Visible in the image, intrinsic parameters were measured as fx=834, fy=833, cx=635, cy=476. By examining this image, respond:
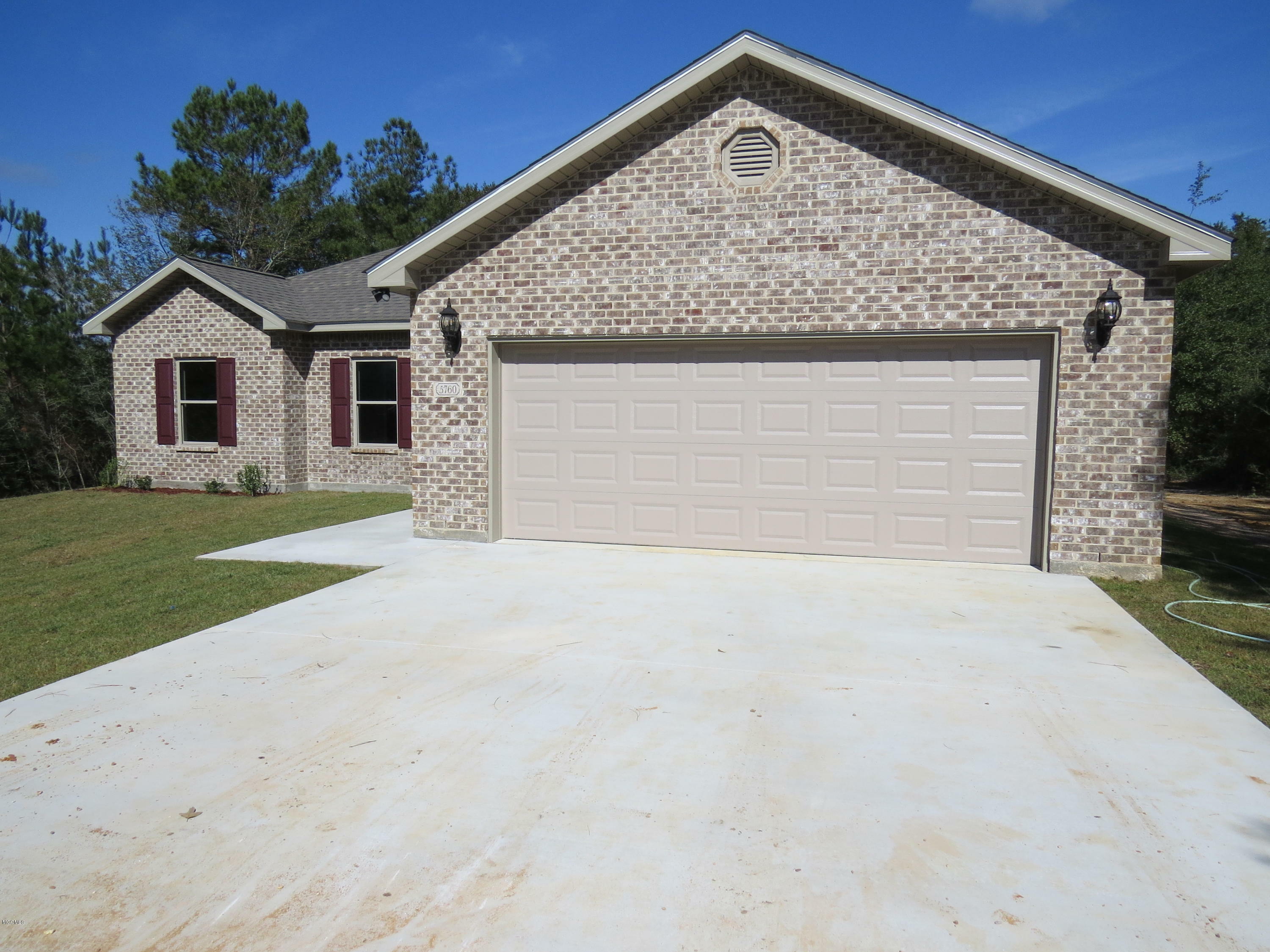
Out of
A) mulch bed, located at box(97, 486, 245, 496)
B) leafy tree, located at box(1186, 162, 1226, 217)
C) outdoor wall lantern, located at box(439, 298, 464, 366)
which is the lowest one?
mulch bed, located at box(97, 486, 245, 496)

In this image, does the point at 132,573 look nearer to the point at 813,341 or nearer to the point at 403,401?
the point at 403,401

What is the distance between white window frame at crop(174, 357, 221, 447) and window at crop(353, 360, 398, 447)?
9.34 ft

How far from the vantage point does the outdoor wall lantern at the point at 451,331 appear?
384 inches

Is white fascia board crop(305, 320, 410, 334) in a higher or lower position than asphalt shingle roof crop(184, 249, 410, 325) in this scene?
lower

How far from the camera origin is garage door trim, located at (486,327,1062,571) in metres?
8.42

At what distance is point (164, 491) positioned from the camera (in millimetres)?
16766

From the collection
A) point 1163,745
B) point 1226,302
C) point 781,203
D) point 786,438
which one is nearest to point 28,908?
point 1163,745

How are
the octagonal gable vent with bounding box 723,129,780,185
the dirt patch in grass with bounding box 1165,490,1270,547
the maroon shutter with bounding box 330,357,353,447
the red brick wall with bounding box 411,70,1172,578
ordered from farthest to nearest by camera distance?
the maroon shutter with bounding box 330,357,353,447, the dirt patch in grass with bounding box 1165,490,1270,547, the octagonal gable vent with bounding box 723,129,780,185, the red brick wall with bounding box 411,70,1172,578

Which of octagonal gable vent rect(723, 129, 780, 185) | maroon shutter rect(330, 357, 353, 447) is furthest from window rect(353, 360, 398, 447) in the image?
octagonal gable vent rect(723, 129, 780, 185)

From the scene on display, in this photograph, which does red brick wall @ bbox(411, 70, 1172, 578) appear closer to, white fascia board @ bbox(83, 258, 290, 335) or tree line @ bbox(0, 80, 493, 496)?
white fascia board @ bbox(83, 258, 290, 335)

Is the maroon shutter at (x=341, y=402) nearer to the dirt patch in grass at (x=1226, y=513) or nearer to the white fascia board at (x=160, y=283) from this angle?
Result: the white fascia board at (x=160, y=283)

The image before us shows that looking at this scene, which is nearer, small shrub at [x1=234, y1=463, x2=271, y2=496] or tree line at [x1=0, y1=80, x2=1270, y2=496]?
small shrub at [x1=234, y1=463, x2=271, y2=496]

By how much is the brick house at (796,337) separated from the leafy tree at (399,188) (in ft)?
79.8

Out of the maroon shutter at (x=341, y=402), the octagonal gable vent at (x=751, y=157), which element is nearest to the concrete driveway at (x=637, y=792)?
the octagonal gable vent at (x=751, y=157)
